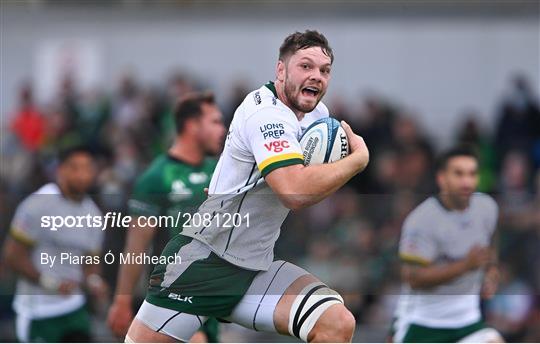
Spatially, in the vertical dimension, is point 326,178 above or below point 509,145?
above

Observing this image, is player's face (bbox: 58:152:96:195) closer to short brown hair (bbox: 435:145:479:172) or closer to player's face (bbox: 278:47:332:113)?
short brown hair (bbox: 435:145:479:172)

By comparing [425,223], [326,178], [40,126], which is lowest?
[40,126]

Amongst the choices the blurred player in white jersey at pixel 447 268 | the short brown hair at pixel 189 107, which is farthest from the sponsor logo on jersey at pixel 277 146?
the short brown hair at pixel 189 107

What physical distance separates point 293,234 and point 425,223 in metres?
0.90

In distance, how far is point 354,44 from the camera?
691 inches

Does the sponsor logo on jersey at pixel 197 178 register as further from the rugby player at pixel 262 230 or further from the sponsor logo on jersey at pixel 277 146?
the sponsor logo on jersey at pixel 277 146

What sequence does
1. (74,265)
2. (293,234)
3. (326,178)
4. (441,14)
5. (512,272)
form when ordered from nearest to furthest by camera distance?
(326,178) → (74,265) → (293,234) → (512,272) → (441,14)

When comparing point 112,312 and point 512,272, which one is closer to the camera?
point 112,312

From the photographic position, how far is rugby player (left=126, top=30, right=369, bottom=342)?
20.4 ft

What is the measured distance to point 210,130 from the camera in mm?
8898

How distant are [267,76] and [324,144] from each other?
35.2 feet

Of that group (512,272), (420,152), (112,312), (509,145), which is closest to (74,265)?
(112,312)

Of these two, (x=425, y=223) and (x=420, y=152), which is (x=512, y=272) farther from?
(x=420, y=152)
